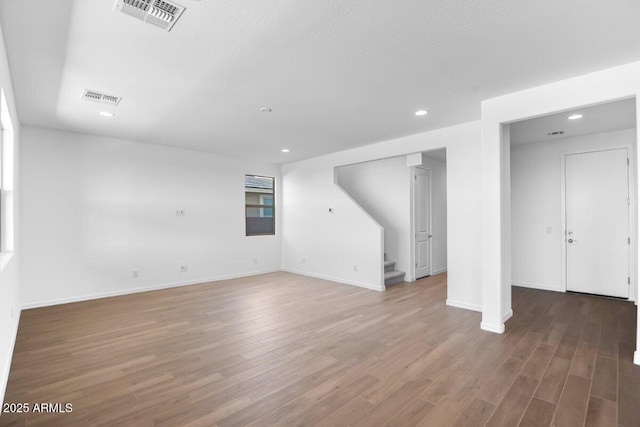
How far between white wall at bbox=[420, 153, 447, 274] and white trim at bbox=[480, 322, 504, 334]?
3525 millimetres

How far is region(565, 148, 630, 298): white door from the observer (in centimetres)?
478

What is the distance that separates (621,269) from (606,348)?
2.57 metres

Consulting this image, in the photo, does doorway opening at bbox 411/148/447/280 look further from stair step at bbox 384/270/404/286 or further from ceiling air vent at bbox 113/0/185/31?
ceiling air vent at bbox 113/0/185/31

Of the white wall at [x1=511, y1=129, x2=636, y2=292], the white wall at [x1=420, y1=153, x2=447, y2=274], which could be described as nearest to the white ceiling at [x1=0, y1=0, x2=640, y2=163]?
the white wall at [x1=511, y1=129, x2=636, y2=292]

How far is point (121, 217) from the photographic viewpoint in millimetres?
5371

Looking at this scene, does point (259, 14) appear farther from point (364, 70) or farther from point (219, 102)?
point (219, 102)

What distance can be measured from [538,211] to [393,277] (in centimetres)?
284

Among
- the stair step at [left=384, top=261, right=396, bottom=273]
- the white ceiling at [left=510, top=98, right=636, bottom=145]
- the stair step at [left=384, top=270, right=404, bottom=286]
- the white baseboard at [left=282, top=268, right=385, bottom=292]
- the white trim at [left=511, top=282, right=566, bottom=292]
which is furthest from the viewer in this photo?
the stair step at [left=384, top=261, right=396, bottom=273]

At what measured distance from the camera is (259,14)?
6.70 ft

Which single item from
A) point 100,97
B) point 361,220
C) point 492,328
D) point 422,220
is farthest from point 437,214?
point 100,97

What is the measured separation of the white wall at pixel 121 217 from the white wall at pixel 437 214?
4.15 metres

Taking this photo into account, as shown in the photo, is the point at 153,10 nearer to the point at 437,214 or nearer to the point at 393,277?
Result: the point at 393,277

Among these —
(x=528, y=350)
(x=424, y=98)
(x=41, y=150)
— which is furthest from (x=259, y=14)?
(x=41, y=150)

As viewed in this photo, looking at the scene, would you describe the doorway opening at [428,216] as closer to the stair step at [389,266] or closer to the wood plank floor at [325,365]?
the stair step at [389,266]
